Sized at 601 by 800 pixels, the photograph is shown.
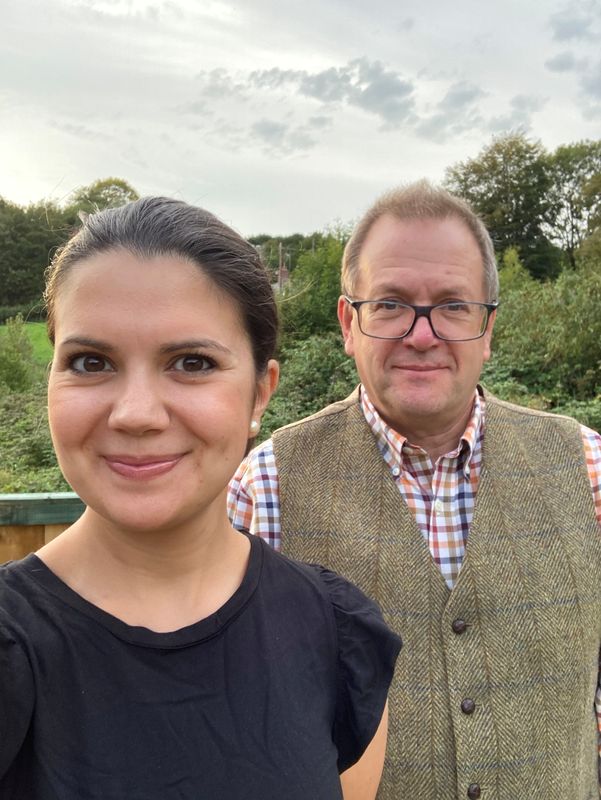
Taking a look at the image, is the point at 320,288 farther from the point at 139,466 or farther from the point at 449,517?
the point at 139,466

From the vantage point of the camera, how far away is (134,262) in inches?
34.1

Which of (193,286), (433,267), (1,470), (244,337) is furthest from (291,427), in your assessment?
(1,470)

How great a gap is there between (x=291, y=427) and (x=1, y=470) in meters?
4.92

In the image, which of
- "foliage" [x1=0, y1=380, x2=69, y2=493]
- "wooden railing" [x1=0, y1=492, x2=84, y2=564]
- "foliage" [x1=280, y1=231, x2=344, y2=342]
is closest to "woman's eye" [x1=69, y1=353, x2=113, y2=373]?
"wooden railing" [x1=0, y1=492, x2=84, y2=564]

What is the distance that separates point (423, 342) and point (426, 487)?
35cm

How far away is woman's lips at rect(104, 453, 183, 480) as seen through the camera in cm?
85

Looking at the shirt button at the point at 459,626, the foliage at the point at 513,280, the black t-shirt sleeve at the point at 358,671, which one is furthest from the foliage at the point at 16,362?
the black t-shirt sleeve at the point at 358,671

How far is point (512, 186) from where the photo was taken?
2983cm

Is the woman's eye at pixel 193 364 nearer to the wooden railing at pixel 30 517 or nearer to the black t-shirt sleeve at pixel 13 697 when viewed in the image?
the black t-shirt sleeve at pixel 13 697

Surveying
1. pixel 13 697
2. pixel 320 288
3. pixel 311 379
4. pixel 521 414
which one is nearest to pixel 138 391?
pixel 13 697

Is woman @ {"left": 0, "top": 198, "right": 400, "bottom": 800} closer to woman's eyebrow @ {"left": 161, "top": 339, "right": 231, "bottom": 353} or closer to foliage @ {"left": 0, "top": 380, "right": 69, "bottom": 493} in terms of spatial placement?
woman's eyebrow @ {"left": 161, "top": 339, "right": 231, "bottom": 353}

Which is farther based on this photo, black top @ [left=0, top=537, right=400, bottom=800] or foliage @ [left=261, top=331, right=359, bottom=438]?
foliage @ [left=261, top=331, right=359, bottom=438]

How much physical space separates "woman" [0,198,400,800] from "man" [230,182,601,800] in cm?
47

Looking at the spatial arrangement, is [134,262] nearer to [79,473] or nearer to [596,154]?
[79,473]
